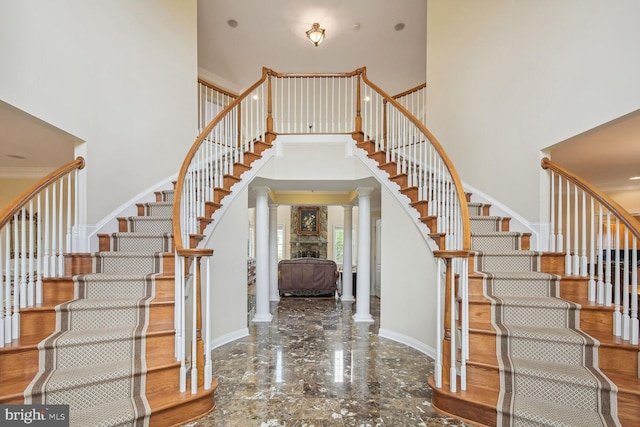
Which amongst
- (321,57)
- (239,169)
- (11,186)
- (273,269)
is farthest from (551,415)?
(11,186)

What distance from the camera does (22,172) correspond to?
15.3 ft

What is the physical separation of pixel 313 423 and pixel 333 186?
12.6ft

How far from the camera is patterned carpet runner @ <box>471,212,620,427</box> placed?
197cm

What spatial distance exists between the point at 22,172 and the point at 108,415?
4477 millimetres

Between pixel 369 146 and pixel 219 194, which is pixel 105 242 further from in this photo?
pixel 369 146

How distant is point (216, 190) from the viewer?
11.7 ft

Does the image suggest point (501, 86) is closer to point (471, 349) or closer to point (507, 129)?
point (507, 129)

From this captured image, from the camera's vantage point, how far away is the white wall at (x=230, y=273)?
408cm

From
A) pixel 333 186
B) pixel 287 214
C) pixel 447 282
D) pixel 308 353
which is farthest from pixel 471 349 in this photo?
pixel 287 214

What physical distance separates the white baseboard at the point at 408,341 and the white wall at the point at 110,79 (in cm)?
361

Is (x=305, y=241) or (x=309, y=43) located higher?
(x=309, y=43)

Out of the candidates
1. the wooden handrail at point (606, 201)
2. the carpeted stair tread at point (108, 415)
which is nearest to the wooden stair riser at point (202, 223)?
the carpeted stair tread at point (108, 415)

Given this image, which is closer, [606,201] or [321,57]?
[606,201]

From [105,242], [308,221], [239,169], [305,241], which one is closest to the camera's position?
[105,242]
